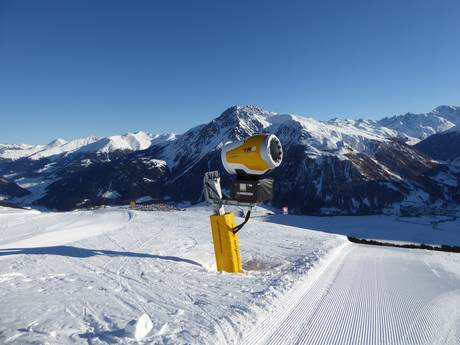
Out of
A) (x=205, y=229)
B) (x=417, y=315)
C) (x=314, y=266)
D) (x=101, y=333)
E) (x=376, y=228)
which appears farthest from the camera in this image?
(x=376, y=228)

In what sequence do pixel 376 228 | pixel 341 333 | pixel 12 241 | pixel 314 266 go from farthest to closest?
pixel 376 228
pixel 12 241
pixel 314 266
pixel 341 333

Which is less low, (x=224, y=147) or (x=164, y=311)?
(x=224, y=147)

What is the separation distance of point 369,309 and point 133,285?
6312 mm

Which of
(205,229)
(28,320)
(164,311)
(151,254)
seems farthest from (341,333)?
(205,229)

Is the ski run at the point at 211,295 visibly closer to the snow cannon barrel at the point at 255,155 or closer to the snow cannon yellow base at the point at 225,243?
the snow cannon yellow base at the point at 225,243

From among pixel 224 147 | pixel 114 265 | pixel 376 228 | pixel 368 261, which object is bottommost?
pixel 376 228

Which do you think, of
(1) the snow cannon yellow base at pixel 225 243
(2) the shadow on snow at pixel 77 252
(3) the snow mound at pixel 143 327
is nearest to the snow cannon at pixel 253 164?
(1) the snow cannon yellow base at pixel 225 243

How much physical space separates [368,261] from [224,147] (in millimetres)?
8565

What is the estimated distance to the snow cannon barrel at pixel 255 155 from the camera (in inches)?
406

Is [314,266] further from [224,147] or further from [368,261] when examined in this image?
[224,147]

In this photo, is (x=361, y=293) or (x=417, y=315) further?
(x=361, y=293)

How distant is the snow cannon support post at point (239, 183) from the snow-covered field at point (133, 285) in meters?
0.91

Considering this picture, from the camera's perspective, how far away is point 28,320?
664 cm

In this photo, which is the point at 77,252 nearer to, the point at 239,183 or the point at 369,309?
the point at 239,183
